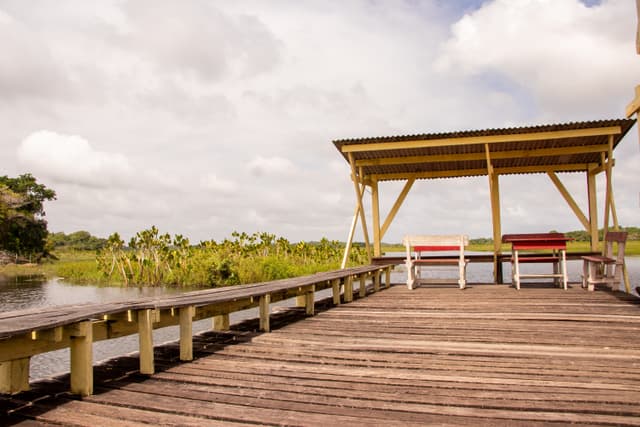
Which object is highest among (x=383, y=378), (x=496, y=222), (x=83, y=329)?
(x=496, y=222)

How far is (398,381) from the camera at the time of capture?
11.7 feet

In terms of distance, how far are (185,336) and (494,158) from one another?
31.7ft

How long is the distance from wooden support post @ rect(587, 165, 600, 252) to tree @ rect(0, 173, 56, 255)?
4077 centimetres

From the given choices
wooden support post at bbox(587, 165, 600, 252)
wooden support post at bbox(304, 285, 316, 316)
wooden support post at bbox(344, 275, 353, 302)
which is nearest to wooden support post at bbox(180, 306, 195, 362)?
wooden support post at bbox(304, 285, 316, 316)

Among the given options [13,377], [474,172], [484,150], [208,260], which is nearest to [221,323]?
[13,377]

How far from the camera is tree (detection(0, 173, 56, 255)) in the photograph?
41.8 m

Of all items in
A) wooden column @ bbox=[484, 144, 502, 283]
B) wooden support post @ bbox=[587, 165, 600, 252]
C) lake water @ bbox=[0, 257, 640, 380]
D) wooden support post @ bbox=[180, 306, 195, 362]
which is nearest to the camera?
wooden support post @ bbox=[180, 306, 195, 362]

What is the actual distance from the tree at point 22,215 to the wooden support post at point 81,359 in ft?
139

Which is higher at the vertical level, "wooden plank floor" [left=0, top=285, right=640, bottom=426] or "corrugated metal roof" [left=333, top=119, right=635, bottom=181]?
"corrugated metal roof" [left=333, top=119, right=635, bottom=181]

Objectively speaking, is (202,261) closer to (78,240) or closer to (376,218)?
(376,218)

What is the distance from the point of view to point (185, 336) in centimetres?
433

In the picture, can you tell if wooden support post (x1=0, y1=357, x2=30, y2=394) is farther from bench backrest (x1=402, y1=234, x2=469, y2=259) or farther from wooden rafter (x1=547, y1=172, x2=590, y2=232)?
wooden rafter (x1=547, y1=172, x2=590, y2=232)

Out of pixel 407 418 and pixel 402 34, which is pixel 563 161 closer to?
pixel 402 34

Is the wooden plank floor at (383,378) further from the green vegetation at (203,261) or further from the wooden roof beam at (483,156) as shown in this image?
the green vegetation at (203,261)
